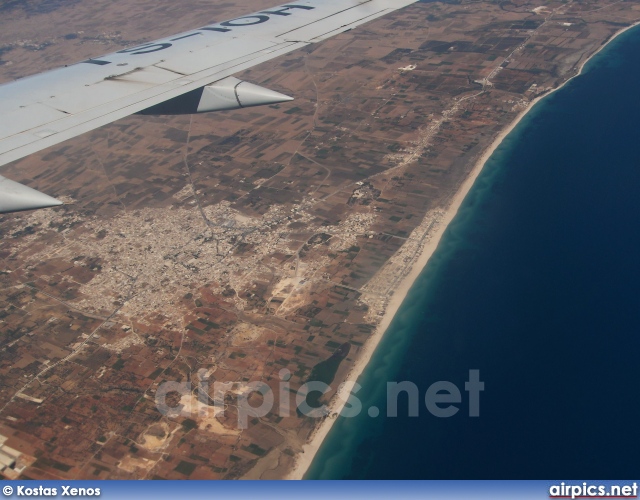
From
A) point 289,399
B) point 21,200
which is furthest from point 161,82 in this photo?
point 289,399

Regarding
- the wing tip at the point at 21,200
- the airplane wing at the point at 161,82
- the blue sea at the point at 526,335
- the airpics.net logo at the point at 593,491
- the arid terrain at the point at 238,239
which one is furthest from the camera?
the arid terrain at the point at 238,239

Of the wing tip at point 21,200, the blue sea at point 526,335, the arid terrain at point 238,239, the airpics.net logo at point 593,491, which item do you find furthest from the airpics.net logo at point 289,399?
the wing tip at point 21,200

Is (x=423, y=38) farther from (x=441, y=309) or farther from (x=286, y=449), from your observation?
(x=286, y=449)

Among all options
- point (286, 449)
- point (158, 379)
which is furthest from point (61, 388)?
point (286, 449)

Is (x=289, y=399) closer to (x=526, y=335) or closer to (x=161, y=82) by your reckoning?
(x=526, y=335)

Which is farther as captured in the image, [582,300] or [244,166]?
[244,166]

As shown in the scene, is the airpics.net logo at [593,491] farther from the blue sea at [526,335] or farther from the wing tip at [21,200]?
the wing tip at [21,200]

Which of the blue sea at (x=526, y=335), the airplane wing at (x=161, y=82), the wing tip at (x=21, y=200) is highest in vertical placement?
the airplane wing at (x=161, y=82)
